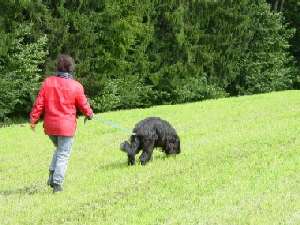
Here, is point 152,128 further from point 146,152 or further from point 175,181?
point 175,181

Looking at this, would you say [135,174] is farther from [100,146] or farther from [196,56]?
[196,56]

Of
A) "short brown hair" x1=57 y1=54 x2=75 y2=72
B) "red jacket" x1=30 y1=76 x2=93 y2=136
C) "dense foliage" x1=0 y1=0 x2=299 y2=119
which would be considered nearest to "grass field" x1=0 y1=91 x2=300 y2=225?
"red jacket" x1=30 y1=76 x2=93 y2=136

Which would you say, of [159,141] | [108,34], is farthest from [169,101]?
[159,141]

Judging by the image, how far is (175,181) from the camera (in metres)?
9.81

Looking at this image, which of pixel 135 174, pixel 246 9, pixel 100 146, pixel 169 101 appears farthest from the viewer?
pixel 246 9

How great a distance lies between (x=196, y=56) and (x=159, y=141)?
22.8 meters

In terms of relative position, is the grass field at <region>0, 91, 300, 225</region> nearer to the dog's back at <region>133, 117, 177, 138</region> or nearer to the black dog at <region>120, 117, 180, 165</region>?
the black dog at <region>120, 117, 180, 165</region>

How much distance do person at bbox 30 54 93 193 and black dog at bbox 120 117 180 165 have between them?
1875 mm

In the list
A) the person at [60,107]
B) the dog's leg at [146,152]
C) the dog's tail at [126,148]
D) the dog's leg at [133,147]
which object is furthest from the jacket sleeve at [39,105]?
the dog's leg at [146,152]

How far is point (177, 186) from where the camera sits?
9.48 m

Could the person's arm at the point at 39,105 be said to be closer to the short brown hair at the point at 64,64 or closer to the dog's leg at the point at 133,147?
the short brown hair at the point at 64,64

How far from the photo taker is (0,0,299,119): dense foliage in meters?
28.0

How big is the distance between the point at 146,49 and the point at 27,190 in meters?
22.5

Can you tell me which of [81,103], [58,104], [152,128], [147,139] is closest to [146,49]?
[152,128]
